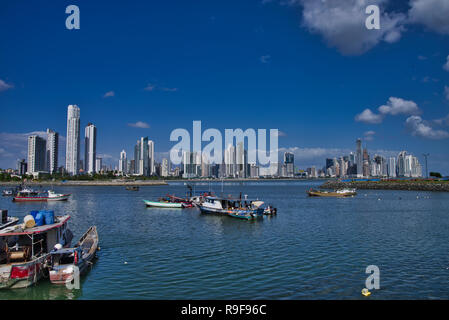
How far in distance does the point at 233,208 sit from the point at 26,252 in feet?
123

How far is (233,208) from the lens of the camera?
5556 centimetres

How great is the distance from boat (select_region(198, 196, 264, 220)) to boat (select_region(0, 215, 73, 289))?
31497 millimetres

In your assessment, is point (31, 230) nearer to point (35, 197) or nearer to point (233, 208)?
point (233, 208)

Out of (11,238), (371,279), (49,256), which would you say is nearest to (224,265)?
(371,279)

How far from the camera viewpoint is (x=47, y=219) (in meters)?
24.8

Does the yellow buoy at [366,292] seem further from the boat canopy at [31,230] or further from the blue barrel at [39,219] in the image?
the blue barrel at [39,219]

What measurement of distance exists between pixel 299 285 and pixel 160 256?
41.2ft

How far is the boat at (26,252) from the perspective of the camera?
765 inches

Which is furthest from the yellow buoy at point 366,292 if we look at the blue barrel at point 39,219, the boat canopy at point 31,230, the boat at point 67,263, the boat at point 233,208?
the boat at point 233,208

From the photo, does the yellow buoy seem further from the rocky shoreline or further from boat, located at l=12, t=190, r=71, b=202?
the rocky shoreline

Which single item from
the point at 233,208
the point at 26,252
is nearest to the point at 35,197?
the point at 233,208

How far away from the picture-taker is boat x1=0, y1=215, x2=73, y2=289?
1944cm
